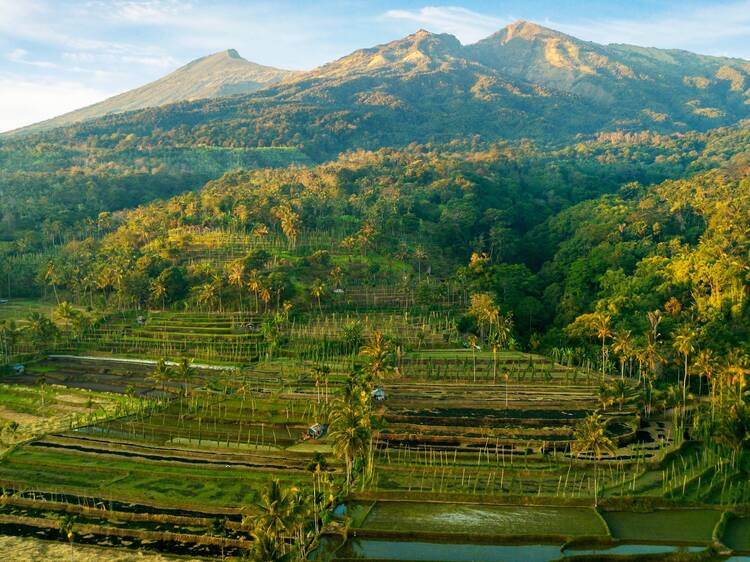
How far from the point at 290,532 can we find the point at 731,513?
1136 inches

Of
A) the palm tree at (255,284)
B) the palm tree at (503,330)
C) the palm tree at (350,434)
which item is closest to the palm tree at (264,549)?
the palm tree at (350,434)

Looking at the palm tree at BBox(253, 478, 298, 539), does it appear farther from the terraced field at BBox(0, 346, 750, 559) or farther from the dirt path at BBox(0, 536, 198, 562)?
the dirt path at BBox(0, 536, 198, 562)

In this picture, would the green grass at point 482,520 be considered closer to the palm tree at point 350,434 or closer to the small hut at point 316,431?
the palm tree at point 350,434

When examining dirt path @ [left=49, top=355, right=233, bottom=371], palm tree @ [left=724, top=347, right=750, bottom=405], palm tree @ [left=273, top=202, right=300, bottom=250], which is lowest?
dirt path @ [left=49, top=355, right=233, bottom=371]

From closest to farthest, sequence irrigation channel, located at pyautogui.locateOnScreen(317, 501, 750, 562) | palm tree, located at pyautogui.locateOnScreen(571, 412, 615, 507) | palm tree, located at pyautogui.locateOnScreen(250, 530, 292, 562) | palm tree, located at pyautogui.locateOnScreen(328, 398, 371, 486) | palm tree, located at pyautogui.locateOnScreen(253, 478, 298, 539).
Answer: palm tree, located at pyautogui.locateOnScreen(250, 530, 292, 562) → palm tree, located at pyautogui.locateOnScreen(253, 478, 298, 539) → irrigation channel, located at pyautogui.locateOnScreen(317, 501, 750, 562) → palm tree, located at pyautogui.locateOnScreen(328, 398, 371, 486) → palm tree, located at pyautogui.locateOnScreen(571, 412, 615, 507)

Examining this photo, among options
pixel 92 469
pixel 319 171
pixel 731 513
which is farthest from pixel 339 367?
pixel 319 171

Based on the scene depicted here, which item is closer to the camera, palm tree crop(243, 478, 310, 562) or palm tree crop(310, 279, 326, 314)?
palm tree crop(243, 478, 310, 562)

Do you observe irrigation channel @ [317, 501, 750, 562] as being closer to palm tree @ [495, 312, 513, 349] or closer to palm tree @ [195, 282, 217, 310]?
palm tree @ [495, 312, 513, 349]

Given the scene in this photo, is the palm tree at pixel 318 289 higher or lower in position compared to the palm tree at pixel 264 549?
higher

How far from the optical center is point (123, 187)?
182 metres

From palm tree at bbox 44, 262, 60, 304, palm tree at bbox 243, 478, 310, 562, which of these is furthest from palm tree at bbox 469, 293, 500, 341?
palm tree at bbox 44, 262, 60, 304

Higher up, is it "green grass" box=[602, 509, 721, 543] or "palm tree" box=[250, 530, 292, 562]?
"palm tree" box=[250, 530, 292, 562]

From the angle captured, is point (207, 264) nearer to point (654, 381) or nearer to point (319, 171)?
point (654, 381)

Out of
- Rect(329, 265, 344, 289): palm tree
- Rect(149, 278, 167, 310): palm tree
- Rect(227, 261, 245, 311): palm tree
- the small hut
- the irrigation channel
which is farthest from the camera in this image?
Rect(329, 265, 344, 289): palm tree
